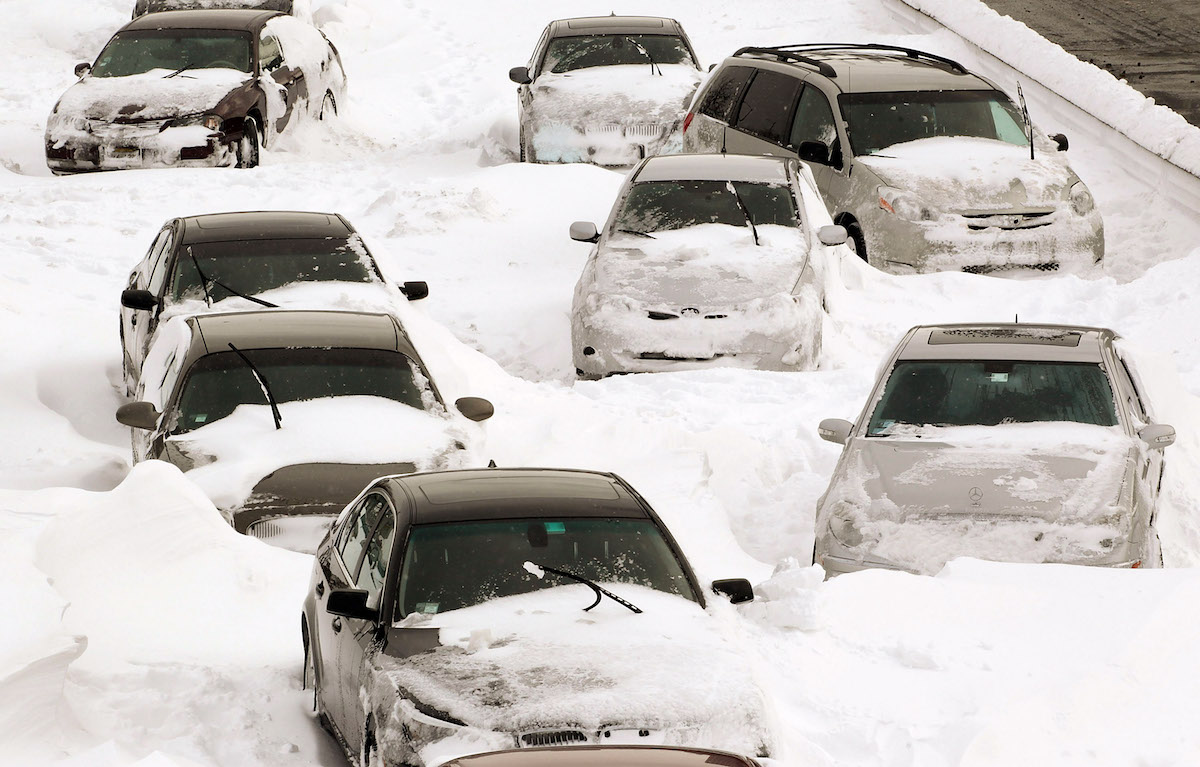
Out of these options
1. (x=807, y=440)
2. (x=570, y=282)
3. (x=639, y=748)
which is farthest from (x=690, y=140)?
(x=639, y=748)

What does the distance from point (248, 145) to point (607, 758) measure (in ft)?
46.1

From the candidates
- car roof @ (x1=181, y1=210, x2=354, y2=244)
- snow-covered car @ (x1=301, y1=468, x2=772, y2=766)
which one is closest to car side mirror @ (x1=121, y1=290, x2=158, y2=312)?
car roof @ (x1=181, y1=210, x2=354, y2=244)

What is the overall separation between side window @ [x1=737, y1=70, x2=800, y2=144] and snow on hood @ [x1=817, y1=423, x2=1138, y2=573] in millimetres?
7365

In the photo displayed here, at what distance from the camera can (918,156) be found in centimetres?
1482

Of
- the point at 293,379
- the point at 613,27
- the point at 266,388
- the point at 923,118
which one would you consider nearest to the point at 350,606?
the point at 266,388

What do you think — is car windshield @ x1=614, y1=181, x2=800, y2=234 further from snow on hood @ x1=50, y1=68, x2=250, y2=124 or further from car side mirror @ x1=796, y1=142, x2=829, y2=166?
snow on hood @ x1=50, y1=68, x2=250, y2=124

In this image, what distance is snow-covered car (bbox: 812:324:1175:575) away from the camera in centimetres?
852

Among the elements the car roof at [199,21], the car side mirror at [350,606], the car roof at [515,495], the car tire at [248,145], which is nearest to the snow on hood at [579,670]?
the car side mirror at [350,606]

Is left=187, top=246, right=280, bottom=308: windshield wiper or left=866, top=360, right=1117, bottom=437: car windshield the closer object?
left=866, top=360, right=1117, bottom=437: car windshield

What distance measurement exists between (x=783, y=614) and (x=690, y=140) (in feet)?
33.7

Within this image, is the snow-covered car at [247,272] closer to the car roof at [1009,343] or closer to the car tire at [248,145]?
the car roof at [1009,343]

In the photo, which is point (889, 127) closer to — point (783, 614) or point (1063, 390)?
point (1063, 390)

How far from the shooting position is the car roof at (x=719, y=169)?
45.4 ft

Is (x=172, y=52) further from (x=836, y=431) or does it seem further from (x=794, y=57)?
(x=836, y=431)
